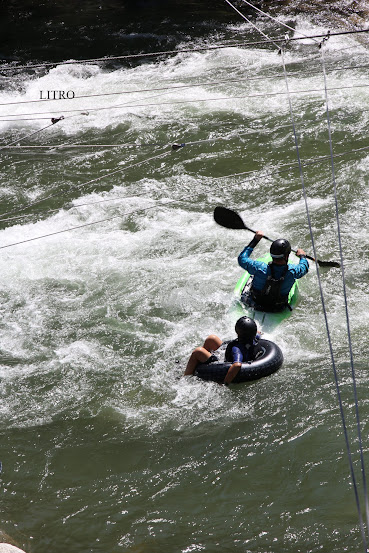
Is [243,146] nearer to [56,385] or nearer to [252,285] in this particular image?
[252,285]

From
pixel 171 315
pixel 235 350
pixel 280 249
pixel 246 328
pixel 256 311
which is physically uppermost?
pixel 280 249

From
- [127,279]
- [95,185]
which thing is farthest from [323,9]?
[127,279]

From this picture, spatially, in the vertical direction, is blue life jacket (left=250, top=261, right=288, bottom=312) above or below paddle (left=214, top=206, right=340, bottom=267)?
below

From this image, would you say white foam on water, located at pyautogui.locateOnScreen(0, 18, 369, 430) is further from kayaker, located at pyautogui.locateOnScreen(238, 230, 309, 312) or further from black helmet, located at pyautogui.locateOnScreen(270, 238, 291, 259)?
black helmet, located at pyautogui.locateOnScreen(270, 238, 291, 259)

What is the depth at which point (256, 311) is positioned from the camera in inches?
294

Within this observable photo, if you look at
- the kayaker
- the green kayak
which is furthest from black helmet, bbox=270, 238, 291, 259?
the green kayak

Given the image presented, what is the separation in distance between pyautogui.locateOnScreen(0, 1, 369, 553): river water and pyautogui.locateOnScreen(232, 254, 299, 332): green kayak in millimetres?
118

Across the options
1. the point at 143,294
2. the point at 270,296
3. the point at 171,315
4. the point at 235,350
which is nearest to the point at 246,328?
the point at 235,350

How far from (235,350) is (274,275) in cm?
127

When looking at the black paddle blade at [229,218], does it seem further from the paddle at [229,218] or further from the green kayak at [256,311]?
the green kayak at [256,311]

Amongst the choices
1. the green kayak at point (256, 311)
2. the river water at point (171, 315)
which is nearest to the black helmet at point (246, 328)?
the river water at point (171, 315)

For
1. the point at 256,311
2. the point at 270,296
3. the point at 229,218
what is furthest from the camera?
the point at 229,218

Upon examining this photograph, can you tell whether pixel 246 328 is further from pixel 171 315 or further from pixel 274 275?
pixel 171 315

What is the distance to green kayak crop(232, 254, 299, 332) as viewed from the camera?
7309mm
